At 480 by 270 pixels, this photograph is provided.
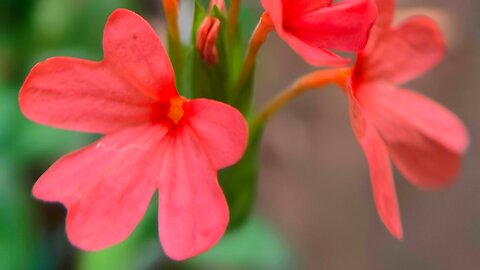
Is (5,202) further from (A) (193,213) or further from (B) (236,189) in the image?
(A) (193,213)

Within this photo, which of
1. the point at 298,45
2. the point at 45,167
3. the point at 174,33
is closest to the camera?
the point at 298,45

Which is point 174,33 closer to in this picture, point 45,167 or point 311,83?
point 311,83

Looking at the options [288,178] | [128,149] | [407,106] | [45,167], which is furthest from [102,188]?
[288,178]

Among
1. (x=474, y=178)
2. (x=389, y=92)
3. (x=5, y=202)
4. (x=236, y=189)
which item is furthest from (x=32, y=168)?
(x=474, y=178)

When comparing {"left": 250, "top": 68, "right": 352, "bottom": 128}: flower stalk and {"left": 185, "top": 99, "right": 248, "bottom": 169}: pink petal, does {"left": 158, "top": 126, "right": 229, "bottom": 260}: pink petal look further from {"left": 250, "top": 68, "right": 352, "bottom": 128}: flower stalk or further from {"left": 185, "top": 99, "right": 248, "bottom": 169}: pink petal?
{"left": 250, "top": 68, "right": 352, "bottom": 128}: flower stalk

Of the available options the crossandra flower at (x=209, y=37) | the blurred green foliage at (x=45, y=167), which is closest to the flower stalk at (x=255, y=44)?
the crossandra flower at (x=209, y=37)

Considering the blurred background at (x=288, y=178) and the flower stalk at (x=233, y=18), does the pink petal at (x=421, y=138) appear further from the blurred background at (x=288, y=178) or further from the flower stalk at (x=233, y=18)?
the blurred background at (x=288, y=178)

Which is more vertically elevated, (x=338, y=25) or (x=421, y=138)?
(x=338, y=25)
